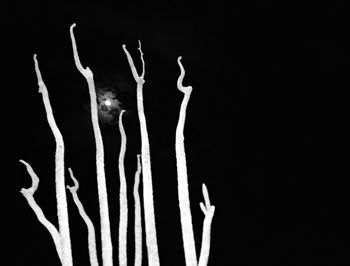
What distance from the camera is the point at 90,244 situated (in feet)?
6.23

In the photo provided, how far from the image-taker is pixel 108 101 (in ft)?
12.6

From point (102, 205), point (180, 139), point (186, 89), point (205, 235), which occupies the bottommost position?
point (205, 235)

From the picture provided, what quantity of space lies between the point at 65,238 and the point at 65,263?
0.10m

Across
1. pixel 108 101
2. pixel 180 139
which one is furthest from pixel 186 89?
pixel 108 101

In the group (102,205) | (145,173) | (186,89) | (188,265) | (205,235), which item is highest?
(186,89)

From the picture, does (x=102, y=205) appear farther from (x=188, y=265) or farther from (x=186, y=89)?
(x=186, y=89)

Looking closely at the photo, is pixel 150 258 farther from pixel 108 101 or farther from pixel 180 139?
pixel 108 101

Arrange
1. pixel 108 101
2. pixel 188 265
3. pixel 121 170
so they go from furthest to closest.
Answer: pixel 108 101 < pixel 121 170 < pixel 188 265

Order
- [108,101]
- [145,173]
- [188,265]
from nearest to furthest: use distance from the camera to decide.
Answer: [188,265]
[145,173]
[108,101]

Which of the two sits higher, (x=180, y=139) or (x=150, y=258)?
(x=180, y=139)

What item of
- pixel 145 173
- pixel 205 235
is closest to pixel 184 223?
pixel 205 235

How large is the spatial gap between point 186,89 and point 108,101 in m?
1.78

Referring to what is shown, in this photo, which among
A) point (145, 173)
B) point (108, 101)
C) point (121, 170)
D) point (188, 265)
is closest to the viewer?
point (188, 265)

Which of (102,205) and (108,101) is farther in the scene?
(108,101)
